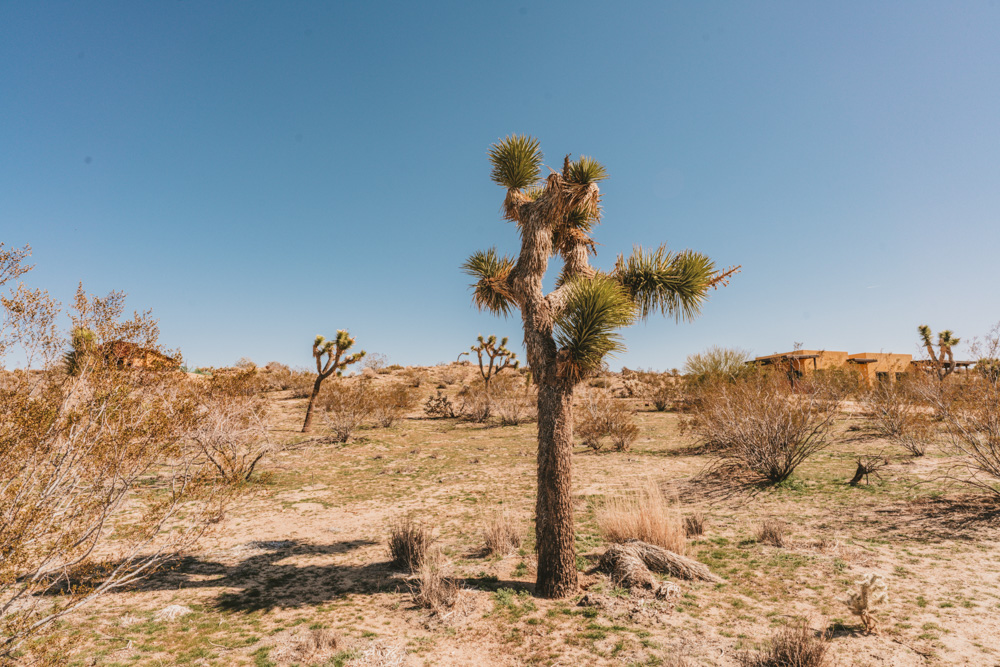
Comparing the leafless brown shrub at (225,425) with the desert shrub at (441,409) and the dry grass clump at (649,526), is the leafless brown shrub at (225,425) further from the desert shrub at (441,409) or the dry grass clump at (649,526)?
the desert shrub at (441,409)

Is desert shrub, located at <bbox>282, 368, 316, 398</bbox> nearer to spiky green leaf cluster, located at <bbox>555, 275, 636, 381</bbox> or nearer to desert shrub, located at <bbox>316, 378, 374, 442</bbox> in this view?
desert shrub, located at <bbox>316, 378, 374, 442</bbox>

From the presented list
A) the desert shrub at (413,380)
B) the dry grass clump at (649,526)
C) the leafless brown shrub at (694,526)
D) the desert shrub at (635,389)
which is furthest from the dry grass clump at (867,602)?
the desert shrub at (413,380)

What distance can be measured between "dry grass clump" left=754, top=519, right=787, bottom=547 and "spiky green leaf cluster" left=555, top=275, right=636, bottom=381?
451cm

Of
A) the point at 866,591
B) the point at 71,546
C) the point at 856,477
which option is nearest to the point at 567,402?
the point at 866,591

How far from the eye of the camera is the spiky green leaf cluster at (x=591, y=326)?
19.7ft

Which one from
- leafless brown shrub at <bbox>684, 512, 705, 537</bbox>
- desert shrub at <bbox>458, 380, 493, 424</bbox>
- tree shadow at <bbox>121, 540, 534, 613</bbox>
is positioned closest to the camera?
tree shadow at <bbox>121, 540, 534, 613</bbox>

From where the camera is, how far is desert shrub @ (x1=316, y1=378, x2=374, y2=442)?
19000 mm

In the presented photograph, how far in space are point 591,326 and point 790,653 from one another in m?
3.96

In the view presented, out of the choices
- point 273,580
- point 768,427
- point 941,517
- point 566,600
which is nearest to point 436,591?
point 566,600

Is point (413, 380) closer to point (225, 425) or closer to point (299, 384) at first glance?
point (299, 384)

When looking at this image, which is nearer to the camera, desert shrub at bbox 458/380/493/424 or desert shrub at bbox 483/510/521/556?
desert shrub at bbox 483/510/521/556

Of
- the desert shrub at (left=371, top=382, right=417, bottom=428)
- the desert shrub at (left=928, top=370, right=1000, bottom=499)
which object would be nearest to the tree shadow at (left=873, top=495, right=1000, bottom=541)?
the desert shrub at (left=928, top=370, right=1000, bottom=499)

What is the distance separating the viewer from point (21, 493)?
366 cm

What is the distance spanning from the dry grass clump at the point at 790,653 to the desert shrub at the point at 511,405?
2021 centimetres
